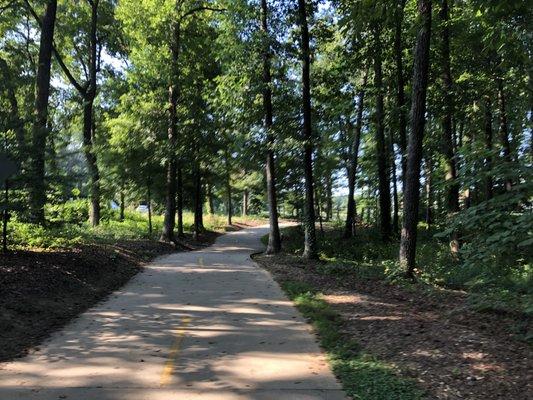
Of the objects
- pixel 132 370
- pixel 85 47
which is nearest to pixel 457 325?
pixel 132 370

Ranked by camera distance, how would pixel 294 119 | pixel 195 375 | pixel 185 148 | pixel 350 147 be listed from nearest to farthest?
pixel 195 375 < pixel 294 119 < pixel 185 148 < pixel 350 147

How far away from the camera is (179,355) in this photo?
22.1 ft

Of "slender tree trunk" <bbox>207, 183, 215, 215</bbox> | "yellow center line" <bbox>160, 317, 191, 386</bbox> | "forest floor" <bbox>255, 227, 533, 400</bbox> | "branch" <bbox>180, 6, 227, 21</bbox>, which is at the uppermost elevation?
"branch" <bbox>180, 6, 227, 21</bbox>

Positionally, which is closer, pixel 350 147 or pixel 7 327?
pixel 7 327

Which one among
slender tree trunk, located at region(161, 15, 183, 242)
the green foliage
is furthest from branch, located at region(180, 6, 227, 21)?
the green foliage

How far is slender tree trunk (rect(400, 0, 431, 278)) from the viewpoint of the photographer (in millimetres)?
12039

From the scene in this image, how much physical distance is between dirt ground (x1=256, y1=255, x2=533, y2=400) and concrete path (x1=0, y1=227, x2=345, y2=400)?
931 mm

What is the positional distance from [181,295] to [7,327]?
13.5ft

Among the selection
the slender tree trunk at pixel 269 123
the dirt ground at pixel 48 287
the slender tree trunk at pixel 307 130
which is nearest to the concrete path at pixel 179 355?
the dirt ground at pixel 48 287

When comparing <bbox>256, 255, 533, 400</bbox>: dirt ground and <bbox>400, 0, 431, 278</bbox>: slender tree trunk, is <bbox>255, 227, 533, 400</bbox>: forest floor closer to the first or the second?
<bbox>256, 255, 533, 400</bbox>: dirt ground

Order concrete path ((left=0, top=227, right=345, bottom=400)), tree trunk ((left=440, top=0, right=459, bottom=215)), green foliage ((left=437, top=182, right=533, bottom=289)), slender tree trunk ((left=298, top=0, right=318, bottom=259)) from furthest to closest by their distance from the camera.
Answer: slender tree trunk ((left=298, top=0, right=318, bottom=259))
tree trunk ((left=440, top=0, right=459, bottom=215))
green foliage ((left=437, top=182, right=533, bottom=289))
concrete path ((left=0, top=227, right=345, bottom=400))

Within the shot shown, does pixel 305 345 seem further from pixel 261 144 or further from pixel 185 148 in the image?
pixel 185 148

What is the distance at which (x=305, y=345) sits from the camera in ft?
23.8

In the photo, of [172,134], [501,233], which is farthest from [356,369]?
[172,134]
